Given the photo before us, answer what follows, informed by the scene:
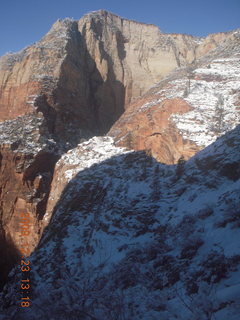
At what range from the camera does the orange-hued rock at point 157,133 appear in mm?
12420

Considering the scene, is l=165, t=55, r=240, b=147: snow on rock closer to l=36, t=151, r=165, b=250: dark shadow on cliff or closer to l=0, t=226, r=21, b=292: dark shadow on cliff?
l=36, t=151, r=165, b=250: dark shadow on cliff

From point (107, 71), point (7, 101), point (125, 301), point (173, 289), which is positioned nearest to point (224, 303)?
point (173, 289)

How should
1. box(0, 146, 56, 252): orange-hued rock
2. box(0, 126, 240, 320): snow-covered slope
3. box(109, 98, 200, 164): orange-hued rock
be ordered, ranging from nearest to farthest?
box(0, 126, 240, 320): snow-covered slope → box(109, 98, 200, 164): orange-hued rock → box(0, 146, 56, 252): orange-hued rock

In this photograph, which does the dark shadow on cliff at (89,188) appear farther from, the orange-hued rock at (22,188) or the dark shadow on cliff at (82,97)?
the dark shadow on cliff at (82,97)

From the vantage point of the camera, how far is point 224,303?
458cm

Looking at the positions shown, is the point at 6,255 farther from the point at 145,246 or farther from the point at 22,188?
the point at 145,246

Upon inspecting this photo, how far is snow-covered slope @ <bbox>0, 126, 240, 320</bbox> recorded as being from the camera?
18.6ft

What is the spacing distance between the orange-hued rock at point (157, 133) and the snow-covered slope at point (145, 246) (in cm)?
89

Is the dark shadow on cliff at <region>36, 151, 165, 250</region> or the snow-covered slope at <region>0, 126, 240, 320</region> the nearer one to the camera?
the snow-covered slope at <region>0, 126, 240, 320</region>

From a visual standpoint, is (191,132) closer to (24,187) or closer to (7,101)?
(24,187)

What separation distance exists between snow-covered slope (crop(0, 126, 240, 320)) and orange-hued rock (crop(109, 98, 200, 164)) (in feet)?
2.93

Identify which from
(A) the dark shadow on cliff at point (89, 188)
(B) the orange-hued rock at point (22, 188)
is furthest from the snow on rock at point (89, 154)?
(B) the orange-hued rock at point (22, 188)

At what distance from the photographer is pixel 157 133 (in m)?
14.1

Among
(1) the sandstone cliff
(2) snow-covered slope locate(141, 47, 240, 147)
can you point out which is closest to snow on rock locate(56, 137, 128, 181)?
(1) the sandstone cliff
